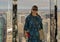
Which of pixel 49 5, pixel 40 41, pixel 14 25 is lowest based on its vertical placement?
pixel 40 41

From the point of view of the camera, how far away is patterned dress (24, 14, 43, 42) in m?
3.71

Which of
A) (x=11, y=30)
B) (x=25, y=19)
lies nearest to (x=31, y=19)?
(x=25, y=19)

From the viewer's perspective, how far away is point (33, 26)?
3.71 m

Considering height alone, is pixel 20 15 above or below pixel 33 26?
above

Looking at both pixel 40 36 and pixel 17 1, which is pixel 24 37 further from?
pixel 17 1

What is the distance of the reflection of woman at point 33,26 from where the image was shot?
146 inches

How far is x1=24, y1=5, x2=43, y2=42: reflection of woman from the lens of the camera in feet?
12.2

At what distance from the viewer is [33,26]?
3.71 metres

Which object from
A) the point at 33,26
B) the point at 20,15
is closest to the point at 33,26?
the point at 33,26

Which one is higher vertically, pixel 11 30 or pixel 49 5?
pixel 49 5

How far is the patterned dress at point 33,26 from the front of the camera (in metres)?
3.71

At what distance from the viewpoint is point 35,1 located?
3766mm

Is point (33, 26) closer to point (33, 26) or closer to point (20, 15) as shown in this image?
point (33, 26)

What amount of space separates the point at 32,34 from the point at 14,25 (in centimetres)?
30
